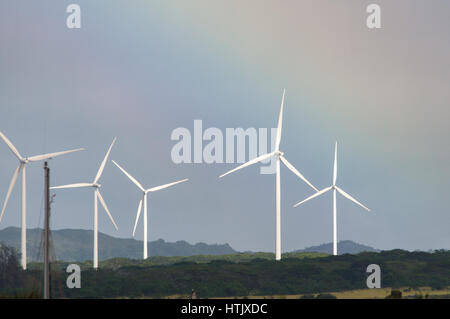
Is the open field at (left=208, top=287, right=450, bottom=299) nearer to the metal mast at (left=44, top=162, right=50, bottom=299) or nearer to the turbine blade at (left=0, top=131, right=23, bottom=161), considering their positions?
the turbine blade at (left=0, top=131, right=23, bottom=161)

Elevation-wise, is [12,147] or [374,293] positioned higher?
[12,147]

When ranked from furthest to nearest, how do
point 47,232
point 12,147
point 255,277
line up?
point 255,277, point 12,147, point 47,232

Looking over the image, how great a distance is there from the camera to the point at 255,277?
134 m

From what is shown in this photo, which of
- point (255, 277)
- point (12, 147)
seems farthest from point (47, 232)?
point (255, 277)

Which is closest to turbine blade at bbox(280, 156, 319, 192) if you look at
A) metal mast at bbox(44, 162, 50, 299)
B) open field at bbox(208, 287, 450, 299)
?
open field at bbox(208, 287, 450, 299)

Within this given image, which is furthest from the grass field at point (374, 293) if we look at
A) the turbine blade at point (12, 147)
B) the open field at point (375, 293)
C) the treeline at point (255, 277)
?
the turbine blade at point (12, 147)

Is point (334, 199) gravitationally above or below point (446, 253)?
above

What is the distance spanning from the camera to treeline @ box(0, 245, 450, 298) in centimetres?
12169

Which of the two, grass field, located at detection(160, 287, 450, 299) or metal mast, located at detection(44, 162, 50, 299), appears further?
grass field, located at detection(160, 287, 450, 299)

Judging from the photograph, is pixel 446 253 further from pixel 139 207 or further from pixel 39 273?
pixel 39 273

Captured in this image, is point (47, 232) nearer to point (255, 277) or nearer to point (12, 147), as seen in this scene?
point (12, 147)
